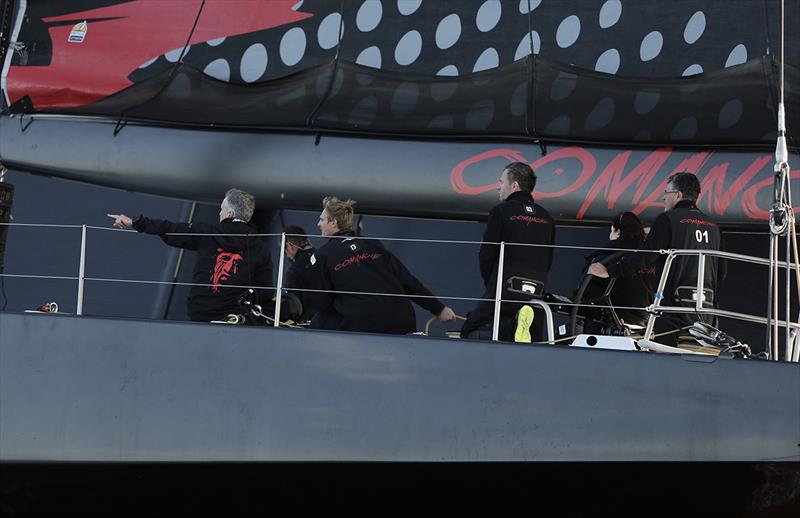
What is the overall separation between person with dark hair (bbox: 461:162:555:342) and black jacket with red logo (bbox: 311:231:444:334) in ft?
0.86

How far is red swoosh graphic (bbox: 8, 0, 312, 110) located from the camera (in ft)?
27.3

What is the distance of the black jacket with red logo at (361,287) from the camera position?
5945 millimetres

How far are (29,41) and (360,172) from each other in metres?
2.63

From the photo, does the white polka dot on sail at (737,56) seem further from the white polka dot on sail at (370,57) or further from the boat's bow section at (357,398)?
the boat's bow section at (357,398)

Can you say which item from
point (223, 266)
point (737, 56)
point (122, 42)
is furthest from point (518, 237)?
point (122, 42)

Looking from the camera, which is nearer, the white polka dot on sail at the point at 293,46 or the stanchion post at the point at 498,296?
the stanchion post at the point at 498,296

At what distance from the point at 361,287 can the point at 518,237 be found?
817 millimetres

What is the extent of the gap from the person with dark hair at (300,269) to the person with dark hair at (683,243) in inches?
68.2

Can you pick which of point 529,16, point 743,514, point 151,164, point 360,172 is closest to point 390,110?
point 360,172

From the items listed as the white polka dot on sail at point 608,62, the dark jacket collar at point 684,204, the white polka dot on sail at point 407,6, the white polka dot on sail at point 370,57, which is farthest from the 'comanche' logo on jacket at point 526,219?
the white polka dot on sail at point 407,6

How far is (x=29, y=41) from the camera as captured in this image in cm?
852

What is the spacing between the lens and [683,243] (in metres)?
5.85

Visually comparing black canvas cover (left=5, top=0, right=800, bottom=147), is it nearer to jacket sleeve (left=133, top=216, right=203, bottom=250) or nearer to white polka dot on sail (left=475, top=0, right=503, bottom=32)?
white polka dot on sail (left=475, top=0, right=503, bottom=32)

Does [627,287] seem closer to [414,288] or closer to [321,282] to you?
[414,288]
